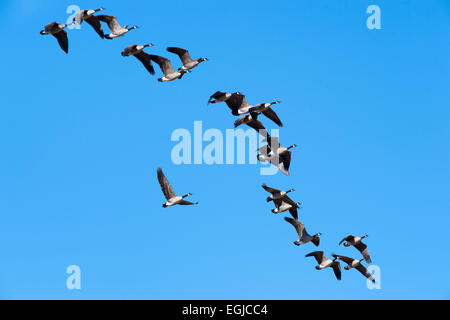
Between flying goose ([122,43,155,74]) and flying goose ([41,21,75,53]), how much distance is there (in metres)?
3.02

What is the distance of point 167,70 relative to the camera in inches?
1448

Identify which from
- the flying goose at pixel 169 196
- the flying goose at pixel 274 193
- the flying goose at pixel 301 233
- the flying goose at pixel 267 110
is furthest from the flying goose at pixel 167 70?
the flying goose at pixel 301 233

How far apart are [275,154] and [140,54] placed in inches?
337

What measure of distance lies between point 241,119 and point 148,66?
18.0 feet

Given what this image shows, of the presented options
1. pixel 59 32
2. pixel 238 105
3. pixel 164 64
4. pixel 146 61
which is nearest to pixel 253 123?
pixel 238 105

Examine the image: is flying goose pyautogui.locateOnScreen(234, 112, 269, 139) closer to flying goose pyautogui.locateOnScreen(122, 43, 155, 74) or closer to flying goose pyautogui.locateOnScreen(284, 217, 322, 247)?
flying goose pyautogui.locateOnScreen(122, 43, 155, 74)

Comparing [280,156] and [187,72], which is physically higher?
[187,72]

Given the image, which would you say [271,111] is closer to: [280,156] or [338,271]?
[280,156]

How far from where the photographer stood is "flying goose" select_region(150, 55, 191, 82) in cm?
3644

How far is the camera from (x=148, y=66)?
121 feet

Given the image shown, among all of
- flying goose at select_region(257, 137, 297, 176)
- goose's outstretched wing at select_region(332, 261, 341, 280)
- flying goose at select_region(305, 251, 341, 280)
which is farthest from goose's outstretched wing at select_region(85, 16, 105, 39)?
goose's outstretched wing at select_region(332, 261, 341, 280)
